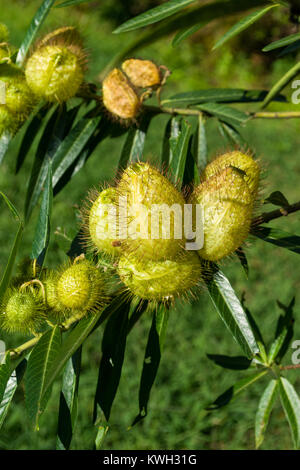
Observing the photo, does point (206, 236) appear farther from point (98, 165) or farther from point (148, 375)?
point (98, 165)

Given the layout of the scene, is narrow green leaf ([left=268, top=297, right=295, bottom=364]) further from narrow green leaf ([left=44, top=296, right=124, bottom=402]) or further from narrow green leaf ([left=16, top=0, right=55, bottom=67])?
narrow green leaf ([left=16, top=0, right=55, bottom=67])

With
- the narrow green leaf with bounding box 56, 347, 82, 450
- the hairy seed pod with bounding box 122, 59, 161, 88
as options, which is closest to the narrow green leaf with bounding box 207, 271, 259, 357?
the narrow green leaf with bounding box 56, 347, 82, 450

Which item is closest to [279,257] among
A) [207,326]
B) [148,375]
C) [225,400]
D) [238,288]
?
[238,288]

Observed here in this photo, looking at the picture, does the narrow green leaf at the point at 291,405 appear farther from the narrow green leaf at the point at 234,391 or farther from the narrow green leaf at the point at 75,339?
the narrow green leaf at the point at 75,339

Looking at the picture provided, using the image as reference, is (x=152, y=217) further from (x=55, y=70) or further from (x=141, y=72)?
(x=141, y=72)

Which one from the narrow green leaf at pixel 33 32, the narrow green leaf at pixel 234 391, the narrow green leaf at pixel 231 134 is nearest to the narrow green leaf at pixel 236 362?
the narrow green leaf at pixel 234 391

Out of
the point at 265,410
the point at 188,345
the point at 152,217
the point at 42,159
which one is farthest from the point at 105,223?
the point at 188,345

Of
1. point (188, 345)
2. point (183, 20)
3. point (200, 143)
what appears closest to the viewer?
point (183, 20)
